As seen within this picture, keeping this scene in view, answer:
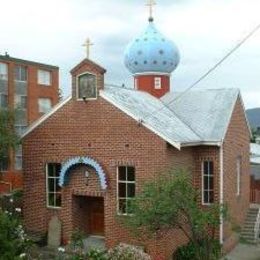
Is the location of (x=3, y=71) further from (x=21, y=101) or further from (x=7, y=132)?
(x=7, y=132)

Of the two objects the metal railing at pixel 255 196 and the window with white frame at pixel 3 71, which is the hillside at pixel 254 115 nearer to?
the window with white frame at pixel 3 71

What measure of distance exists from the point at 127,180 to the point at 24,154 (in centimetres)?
537

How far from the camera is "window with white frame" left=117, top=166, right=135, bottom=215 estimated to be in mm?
24094

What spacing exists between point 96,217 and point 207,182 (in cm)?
516

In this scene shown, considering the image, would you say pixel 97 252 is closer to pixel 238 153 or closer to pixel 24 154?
pixel 24 154

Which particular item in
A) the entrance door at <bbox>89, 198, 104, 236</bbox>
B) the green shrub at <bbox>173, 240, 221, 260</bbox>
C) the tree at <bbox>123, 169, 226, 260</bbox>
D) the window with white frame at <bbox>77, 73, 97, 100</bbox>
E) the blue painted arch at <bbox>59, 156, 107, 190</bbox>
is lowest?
the green shrub at <bbox>173, 240, 221, 260</bbox>

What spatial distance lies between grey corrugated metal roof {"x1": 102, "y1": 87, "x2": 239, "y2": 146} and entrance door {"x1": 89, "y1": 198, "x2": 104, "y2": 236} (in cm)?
448

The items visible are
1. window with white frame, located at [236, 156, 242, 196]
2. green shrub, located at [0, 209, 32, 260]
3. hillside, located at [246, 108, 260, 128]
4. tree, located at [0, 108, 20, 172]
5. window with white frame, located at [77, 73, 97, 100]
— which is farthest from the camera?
hillside, located at [246, 108, 260, 128]

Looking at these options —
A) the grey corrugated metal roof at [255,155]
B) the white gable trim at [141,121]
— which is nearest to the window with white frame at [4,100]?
the grey corrugated metal roof at [255,155]

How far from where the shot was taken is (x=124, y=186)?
2422 cm

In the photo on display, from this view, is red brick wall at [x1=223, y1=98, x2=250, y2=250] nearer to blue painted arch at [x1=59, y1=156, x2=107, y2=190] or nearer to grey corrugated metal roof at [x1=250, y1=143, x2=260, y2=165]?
blue painted arch at [x1=59, y1=156, x2=107, y2=190]

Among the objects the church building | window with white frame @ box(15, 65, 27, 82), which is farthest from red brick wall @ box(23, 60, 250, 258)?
window with white frame @ box(15, 65, 27, 82)

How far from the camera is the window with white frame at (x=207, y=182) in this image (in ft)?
86.6

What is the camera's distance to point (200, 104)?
2948 centimetres
